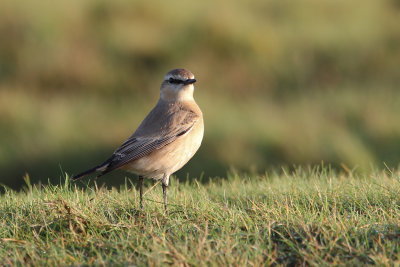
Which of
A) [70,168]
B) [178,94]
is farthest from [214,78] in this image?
[178,94]

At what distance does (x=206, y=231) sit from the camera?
14.5 feet

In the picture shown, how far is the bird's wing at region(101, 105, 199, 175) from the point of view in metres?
Result: 6.27

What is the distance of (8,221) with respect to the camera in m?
5.20

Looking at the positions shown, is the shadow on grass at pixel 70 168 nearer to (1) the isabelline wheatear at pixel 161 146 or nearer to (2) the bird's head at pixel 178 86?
(2) the bird's head at pixel 178 86

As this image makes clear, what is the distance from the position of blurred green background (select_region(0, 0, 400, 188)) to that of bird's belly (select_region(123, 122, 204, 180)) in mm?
4151

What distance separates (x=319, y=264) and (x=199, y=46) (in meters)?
10.9

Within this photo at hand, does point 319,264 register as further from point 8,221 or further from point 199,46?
point 199,46

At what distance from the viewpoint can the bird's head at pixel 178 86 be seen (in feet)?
22.8

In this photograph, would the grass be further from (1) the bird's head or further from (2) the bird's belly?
(1) the bird's head

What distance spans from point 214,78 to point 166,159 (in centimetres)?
841

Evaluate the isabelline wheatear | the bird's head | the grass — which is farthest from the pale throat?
the grass

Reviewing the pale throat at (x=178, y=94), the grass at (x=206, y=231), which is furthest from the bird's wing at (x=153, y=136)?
the grass at (x=206, y=231)

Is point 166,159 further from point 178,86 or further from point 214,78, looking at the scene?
point 214,78

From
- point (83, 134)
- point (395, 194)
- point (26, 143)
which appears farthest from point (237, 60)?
point (395, 194)
